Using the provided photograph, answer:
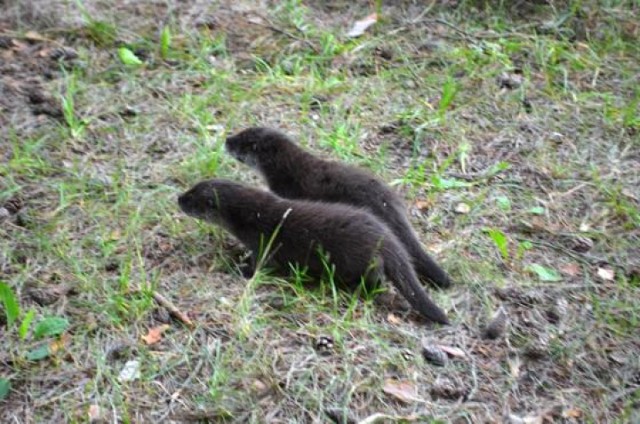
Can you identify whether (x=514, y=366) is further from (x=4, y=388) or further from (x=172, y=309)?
(x=4, y=388)

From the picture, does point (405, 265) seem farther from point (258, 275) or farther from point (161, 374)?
point (161, 374)

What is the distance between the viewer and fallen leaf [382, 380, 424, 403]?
399 centimetres

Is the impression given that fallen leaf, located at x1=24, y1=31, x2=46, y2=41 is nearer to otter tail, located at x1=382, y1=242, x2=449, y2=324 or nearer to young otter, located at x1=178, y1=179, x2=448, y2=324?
young otter, located at x1=178, y1=179, x2=448, y2=324

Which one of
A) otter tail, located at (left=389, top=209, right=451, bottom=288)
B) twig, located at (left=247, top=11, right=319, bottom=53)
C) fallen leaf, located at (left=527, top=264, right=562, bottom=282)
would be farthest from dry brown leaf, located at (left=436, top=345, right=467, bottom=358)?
twig, located at (left=247, top=11, right=319, bottom=53)

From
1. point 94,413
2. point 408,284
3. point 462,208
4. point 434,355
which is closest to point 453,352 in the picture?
point 434,355

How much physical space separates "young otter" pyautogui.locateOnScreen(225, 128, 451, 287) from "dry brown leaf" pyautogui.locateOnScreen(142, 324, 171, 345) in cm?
128

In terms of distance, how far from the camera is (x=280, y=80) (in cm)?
643

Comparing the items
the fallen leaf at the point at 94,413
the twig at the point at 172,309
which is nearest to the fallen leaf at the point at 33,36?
the twig at the point at 172,309

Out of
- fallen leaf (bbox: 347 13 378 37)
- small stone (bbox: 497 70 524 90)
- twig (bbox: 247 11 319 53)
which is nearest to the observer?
small stone (bbox: 497 70 524 90)

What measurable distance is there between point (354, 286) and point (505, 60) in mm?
3004

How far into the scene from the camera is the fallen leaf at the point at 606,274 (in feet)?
16.1

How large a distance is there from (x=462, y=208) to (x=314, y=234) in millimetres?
1256

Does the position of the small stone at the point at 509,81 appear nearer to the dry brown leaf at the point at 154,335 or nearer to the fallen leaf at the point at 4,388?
the dry brown leaf at the point at 154,335

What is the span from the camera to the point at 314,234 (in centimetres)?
451
